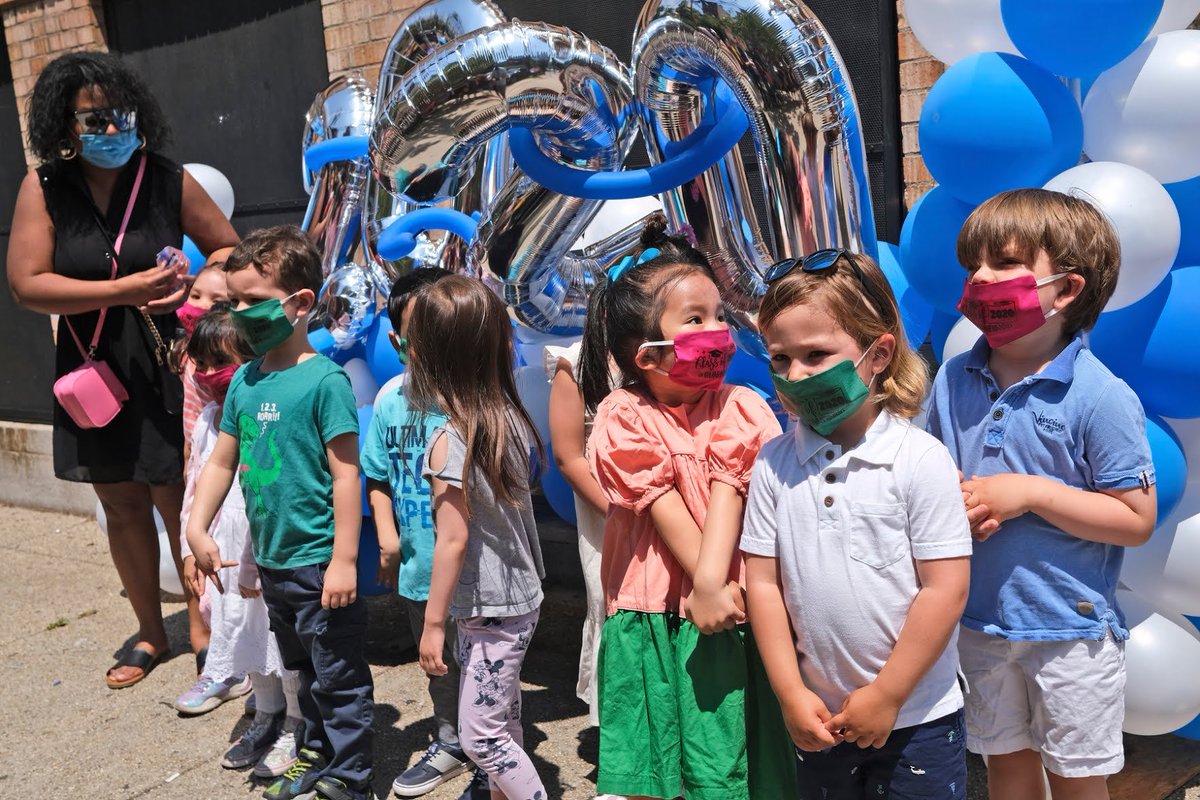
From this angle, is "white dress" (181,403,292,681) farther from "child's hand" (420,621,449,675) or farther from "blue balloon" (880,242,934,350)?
"blue balloon" (880,242,934,350)

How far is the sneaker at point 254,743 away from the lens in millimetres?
3543

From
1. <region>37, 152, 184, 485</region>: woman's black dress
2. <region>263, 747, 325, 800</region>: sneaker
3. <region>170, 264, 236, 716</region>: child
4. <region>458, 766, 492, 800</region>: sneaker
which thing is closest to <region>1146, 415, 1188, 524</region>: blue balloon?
<region>458, 766, 492, 800</region>: sneaker

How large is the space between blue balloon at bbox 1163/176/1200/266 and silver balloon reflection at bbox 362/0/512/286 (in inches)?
73.0

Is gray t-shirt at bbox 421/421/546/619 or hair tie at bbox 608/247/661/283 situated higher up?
hair tie at bbox 608/247/661/283

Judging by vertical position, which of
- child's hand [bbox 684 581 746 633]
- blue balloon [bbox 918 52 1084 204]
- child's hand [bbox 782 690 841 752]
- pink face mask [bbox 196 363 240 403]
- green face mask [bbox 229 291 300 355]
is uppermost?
blue balloon [bbox 918 52 1084 204]

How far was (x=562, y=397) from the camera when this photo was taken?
3.02 meters

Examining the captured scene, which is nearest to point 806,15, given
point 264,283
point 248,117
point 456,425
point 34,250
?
point 456,425

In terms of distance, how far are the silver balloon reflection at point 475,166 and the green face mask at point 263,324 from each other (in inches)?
27.0

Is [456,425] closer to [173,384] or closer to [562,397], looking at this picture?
[562,397]

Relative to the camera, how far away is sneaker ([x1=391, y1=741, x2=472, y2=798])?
3.25 metres

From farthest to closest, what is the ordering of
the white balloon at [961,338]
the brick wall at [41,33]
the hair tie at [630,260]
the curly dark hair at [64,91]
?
the brick wall at [41,33], the curly dark hair at [64,91], the hair tie at [630,260], the white balloon at [961,338]

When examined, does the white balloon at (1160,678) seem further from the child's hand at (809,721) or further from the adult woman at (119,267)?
the adult woman at (119,267)

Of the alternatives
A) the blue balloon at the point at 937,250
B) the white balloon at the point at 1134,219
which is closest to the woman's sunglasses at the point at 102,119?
the blue balloon at the point at 937,250

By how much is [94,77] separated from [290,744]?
240cm
